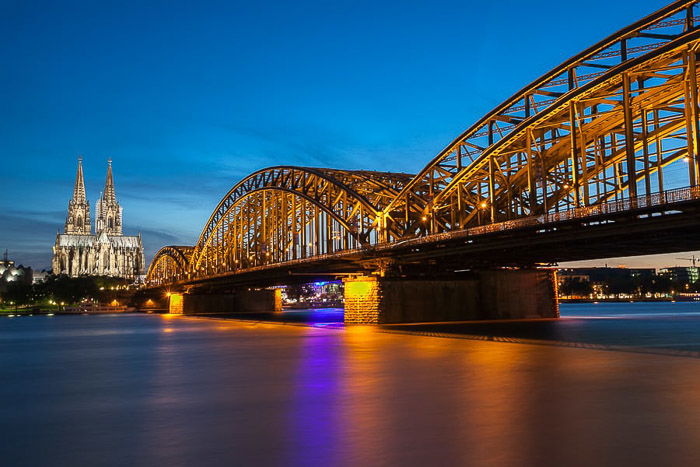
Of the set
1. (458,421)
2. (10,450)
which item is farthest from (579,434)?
(10,450)

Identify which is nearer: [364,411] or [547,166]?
[364,411]

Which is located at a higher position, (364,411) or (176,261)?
(176,261)

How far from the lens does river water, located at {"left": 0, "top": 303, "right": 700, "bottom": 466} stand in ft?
36.5

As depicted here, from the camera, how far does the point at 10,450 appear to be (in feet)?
39.1

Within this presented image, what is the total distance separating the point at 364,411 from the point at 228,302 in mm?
127574

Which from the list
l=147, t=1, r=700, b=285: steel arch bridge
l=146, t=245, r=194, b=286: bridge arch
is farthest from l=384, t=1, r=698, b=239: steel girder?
l=146, t=245, r=194, b=286: bridge arch

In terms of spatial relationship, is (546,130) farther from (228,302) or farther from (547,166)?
(228,302)

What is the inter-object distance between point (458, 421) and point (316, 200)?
7497cm

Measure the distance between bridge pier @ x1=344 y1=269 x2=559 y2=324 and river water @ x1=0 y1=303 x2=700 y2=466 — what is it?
34784 mm

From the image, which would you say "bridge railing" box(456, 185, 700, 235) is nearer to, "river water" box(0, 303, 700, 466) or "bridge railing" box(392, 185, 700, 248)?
"bridge railing" box(392, 185, 700, 248)

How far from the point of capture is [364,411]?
49.5 feet

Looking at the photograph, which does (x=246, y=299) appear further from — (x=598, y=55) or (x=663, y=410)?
(x=663, y=410)

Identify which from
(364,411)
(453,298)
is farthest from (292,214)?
(364,411)

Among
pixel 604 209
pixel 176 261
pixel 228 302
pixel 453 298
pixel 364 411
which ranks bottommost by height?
pixel 364 411
